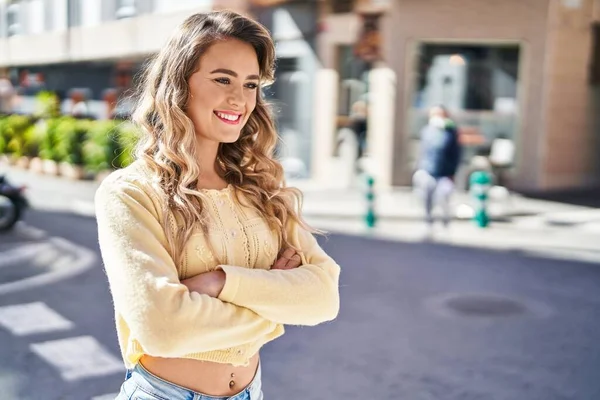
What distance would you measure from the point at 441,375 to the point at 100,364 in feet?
8.13

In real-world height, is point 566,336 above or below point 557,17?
below

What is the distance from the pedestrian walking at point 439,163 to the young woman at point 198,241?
9.35m

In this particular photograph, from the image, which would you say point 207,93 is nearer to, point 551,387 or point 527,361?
point 551,387

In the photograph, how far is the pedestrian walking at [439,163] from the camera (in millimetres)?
11398

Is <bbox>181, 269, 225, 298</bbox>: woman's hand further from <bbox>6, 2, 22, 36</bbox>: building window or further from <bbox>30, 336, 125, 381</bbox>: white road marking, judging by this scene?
<bbox>6, 2, 22, 36</bbox>: building window

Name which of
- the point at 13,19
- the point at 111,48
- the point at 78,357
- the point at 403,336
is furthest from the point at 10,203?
the point at 13,19

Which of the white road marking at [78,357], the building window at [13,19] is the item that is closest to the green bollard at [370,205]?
the white road marking at [78,357]

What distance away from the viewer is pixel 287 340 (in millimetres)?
6250

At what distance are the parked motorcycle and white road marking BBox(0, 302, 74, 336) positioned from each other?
15.2 feet

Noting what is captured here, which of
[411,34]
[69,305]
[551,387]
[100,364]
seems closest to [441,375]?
[551,387]

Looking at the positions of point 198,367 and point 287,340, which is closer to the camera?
point 198,367

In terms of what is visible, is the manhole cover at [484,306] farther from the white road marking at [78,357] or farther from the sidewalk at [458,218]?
the white road marking at [78,357]

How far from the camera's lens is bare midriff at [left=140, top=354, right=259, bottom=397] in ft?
6.88

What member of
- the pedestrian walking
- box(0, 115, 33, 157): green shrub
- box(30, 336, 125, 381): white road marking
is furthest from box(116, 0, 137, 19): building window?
box(30, 336, 125, 381): white road marking
